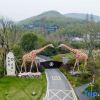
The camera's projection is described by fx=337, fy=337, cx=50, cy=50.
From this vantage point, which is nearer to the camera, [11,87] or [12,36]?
[11,87]

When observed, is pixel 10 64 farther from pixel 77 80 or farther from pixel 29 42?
pixel 29 42

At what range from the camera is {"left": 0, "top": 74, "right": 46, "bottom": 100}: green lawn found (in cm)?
2919

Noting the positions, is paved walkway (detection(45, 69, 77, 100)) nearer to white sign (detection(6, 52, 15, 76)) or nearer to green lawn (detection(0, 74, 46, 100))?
green lawn (detection(0, 74, 46, 100))

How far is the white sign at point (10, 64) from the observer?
40375mm

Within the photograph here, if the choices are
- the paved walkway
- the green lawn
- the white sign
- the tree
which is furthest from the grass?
the tree

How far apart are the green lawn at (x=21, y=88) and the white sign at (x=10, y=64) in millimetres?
2223

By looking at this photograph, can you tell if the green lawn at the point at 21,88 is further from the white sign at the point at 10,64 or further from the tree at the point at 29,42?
the tree at the point at 29,42

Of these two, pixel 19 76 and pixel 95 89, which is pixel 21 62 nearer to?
pixel 19 76

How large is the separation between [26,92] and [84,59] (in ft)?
42.5

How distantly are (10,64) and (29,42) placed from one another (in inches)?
795

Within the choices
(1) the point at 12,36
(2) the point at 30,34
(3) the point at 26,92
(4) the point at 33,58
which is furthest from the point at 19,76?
(2) the point at 30,34

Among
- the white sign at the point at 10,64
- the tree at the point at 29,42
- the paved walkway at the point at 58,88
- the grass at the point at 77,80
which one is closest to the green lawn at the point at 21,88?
the paved walkway at the point at 58,88

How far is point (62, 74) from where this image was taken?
135 feet

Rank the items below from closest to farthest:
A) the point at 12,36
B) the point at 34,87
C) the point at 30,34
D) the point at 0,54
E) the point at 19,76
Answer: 1. the point at 34,87
2. the point at 19,76
3. the point at 0,54
4. the point at 12,36
5. the point at 30,34
